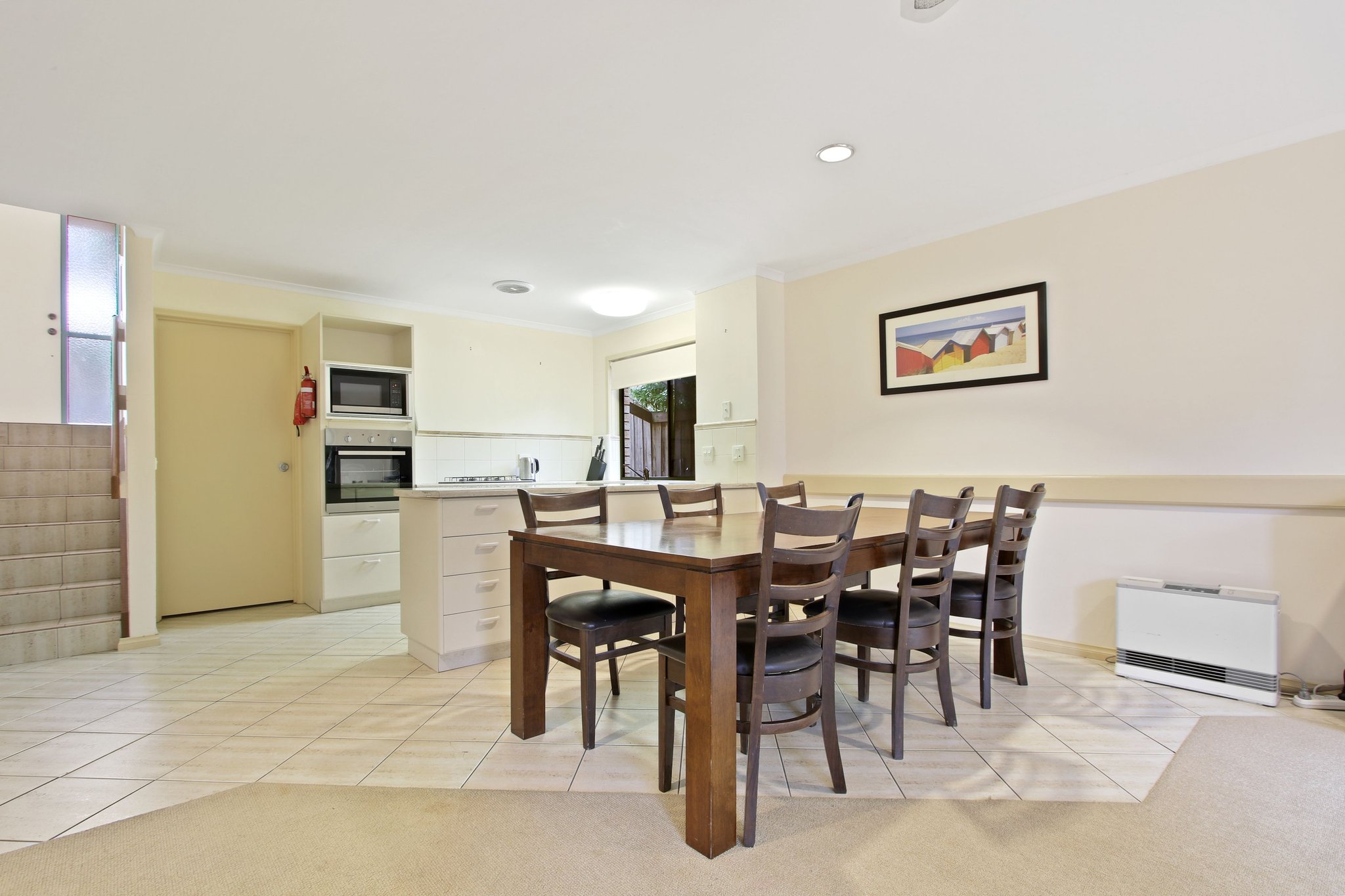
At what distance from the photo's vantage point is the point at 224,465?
4.64 metres

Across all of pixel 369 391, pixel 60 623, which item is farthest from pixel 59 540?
pixel 369 391

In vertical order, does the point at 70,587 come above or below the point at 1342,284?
below

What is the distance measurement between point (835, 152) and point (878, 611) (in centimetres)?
200

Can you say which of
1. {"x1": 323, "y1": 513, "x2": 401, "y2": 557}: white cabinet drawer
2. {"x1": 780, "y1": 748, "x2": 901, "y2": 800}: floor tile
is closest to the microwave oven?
{"x1": 323, "y1": 513, "x2": 401, "y2": 557}: white cabinet drawer

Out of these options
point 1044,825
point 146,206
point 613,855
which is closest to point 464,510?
point 613,855

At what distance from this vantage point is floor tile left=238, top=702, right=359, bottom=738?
7.87ft

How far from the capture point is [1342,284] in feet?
8.49

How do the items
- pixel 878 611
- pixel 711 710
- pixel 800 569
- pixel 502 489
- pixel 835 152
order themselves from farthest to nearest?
pixel 502 489
pixel 835 152
pixel 878 611
pixel 800 569
pixel 711 710

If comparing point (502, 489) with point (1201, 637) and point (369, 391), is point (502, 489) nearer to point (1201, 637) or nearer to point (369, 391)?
point (369, 391)

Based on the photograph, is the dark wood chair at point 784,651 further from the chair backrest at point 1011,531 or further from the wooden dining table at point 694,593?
the chair backrest at point 1011,531

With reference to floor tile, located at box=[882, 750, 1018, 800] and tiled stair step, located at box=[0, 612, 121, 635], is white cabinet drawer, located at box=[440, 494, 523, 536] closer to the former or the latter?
floor tile, located at box=[882, 750, 1018, 800]

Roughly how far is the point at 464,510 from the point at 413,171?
164 cm

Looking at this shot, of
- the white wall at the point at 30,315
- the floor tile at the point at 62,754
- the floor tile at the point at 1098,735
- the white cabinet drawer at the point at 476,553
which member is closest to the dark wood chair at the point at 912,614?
the floor tile at the point at 1098,735

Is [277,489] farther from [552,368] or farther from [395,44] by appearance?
[395,44]
